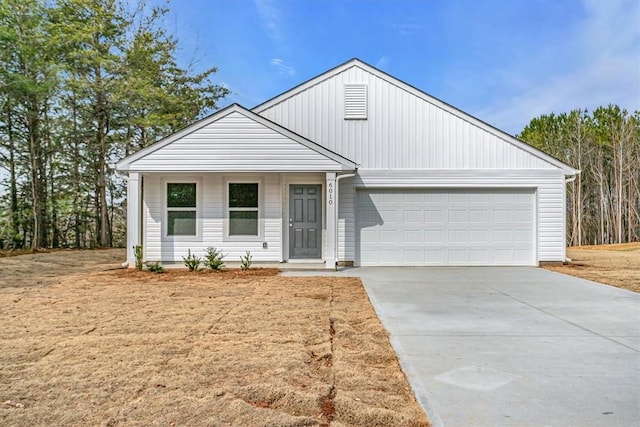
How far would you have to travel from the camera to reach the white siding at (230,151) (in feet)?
35.8

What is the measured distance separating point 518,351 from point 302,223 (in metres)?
8.15

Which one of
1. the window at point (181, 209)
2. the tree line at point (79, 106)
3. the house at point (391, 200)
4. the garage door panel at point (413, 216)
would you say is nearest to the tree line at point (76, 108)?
the tree line at point (79, 106)

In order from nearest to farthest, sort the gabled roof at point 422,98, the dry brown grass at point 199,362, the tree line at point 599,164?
the dry brown grass at point 199,362, the gabled roof at point 422,98, the tree line at point 599,164

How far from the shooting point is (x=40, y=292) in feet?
25.6

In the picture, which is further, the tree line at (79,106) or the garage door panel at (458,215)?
the tree line at (79,106)

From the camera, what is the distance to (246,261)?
11148mm

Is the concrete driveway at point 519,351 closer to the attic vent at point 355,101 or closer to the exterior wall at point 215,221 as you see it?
the exterior wall at point 215,221

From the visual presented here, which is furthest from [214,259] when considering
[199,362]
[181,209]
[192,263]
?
[199,362]

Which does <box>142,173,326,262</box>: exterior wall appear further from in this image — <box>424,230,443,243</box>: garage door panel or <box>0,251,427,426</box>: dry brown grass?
<box>0,251,427,426</box>: dry brown grass

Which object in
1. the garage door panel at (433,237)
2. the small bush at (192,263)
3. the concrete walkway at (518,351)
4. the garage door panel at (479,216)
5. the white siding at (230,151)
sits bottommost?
the concrete walkway at (518,351)

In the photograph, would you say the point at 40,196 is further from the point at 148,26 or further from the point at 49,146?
the point at 148,26

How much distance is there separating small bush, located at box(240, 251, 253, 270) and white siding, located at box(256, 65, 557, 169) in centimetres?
385

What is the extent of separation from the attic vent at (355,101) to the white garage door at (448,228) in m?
2.28

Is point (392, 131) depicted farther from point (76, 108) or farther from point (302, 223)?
point (76, 108)
